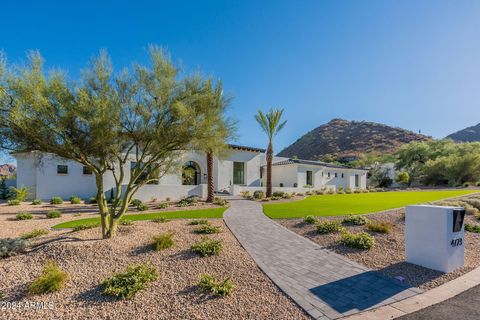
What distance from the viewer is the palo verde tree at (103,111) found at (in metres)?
5.86

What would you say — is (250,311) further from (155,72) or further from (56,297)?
(155,72)

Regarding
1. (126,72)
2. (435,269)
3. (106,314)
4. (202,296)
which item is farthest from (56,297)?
(435,269)

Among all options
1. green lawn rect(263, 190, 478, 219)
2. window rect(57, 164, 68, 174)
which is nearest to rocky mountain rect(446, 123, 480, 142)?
green lawn rect(263, 190, 478, 219)

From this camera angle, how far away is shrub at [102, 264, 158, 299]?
4734mm

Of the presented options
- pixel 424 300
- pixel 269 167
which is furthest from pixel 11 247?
pixel 269 167

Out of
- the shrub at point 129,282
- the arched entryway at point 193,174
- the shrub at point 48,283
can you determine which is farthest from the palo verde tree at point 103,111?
the arched entryway at point 193,174

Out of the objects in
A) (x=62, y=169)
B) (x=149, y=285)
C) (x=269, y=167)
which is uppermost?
(x=269, y=167)

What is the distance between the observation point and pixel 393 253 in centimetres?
718

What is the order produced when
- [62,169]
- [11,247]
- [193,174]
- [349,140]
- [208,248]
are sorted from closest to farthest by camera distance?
[11,247] < [208,248] < [62,169] < [193,174] < [349,140]

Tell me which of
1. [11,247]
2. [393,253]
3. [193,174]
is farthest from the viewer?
[193,174]

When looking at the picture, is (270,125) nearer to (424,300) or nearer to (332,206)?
(332,206)

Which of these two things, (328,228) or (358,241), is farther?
(328,228)

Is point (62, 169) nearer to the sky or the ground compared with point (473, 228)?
nearer to the sky

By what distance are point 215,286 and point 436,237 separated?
569cm
